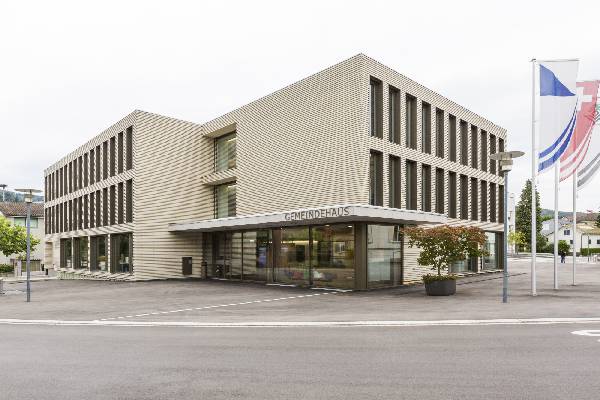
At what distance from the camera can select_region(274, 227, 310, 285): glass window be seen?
78.1ft

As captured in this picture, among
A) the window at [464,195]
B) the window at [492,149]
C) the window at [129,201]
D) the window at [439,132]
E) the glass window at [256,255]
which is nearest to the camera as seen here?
the glass window at [256,255]

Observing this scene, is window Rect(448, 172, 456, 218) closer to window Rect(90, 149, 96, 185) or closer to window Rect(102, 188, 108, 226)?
window Rect(102, 188, 108, 226)

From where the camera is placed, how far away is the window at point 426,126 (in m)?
27.7

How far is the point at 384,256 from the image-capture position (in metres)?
22.8

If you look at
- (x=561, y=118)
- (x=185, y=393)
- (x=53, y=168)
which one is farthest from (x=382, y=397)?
(x=53, y=168)

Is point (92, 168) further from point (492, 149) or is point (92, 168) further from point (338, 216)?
point (492, 149)

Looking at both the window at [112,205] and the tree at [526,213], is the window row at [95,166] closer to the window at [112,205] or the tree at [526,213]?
the window at [112,205]

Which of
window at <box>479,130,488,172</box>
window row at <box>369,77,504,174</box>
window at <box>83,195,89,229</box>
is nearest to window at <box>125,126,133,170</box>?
window at <box>83,195,89,229</box>

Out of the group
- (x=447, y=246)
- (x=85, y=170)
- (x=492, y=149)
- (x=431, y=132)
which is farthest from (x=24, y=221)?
(x=447, y=246)

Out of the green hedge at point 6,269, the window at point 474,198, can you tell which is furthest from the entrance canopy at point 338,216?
the green hedge at point 6,269

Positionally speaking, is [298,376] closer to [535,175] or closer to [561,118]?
[535,175]

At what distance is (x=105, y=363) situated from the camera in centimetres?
809

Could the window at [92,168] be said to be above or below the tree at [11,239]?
above

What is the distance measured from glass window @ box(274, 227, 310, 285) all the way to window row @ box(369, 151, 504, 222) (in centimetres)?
439
